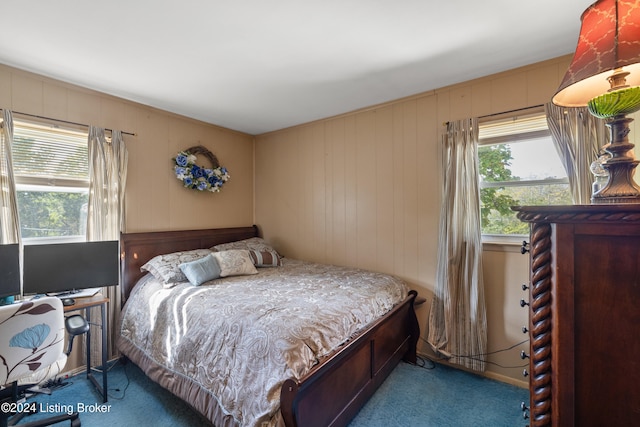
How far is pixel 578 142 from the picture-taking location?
6.66ft

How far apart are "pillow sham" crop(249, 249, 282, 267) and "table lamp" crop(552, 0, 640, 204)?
2.83 meters

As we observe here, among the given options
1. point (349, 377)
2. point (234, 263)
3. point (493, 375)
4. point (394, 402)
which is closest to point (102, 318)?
point (234, 263)

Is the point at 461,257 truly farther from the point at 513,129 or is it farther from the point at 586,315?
the point at 586,315

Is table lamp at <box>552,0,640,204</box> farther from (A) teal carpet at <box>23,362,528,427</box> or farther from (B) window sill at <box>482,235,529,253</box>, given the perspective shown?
(A) teal carpet at <box>23,362,528,427</box>

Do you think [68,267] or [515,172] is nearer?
[68,267]

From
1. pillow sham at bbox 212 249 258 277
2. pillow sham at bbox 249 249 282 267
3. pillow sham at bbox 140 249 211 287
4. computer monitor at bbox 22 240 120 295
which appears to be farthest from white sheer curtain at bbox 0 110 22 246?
pillow sham at bbox 249 249 282 267

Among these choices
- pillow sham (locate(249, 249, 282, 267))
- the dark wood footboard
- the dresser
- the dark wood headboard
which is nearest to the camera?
the dresser

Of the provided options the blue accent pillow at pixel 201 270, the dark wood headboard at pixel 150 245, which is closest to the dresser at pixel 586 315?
the blue accent pillow at pixel 201 270

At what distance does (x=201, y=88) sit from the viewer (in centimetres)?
262

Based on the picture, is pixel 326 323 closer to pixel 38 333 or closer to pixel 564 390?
pixel 564 390

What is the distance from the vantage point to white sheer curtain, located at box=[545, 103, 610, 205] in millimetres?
1979

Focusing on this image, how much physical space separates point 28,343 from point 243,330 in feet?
3.59

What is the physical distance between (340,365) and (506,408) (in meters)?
1.38

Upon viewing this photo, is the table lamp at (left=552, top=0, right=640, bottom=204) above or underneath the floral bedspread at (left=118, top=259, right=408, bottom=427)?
above
